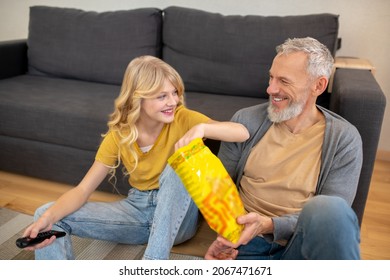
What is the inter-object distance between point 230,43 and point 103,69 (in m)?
0.79

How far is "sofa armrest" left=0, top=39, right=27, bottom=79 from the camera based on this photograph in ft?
7.43

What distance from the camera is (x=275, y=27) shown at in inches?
73.5

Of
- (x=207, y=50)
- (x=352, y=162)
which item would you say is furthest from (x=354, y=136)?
(x=207, y=50)

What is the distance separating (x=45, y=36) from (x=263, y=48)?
4.59 ft

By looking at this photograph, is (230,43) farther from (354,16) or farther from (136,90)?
(136,90)

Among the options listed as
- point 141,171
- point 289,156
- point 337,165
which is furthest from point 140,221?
point 337,165

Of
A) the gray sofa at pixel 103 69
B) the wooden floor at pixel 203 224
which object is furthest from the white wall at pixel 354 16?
the wooden floor at pixel 203 224

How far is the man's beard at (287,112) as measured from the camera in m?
1.10

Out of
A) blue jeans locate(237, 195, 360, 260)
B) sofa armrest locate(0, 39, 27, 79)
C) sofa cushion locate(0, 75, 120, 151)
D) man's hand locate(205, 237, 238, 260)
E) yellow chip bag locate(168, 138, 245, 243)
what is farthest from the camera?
sofa armrest locate(0, 39, 27, 79)

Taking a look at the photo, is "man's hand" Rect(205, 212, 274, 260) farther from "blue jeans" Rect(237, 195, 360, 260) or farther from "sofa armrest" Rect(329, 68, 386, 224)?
"sofa armrest" Rect(329, 68, 386, 224)

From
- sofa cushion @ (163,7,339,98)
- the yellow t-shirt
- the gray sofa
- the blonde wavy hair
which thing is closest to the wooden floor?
the gray sofa

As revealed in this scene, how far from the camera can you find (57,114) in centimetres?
173

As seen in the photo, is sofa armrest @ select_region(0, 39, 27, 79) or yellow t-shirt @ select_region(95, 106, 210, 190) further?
sofa armrest @ select_region(0, 39, 27, 79)

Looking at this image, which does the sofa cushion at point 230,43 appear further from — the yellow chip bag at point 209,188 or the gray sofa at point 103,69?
the yellow chip bag at point 209,188
